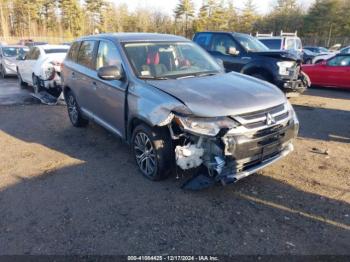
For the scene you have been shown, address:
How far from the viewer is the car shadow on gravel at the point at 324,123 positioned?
6066 millimetres

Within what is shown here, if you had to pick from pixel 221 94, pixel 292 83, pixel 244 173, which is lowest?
pixel 244 173

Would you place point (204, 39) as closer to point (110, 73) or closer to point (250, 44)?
point (250, 44)

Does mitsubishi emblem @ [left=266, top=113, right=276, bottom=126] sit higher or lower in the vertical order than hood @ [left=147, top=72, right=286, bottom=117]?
lower

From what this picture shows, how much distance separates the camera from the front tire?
3.92 metres

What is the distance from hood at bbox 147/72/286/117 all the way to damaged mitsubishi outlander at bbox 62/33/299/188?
0.04 ft

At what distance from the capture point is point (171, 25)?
58.4 meters

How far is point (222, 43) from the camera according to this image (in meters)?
9.84

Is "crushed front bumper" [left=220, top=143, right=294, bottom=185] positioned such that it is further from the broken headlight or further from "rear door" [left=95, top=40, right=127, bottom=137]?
"rear door" [left=95, top=40, right=127, bottom=137]

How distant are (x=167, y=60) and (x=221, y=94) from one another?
1.26 m

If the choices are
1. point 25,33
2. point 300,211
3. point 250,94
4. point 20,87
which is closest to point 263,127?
point 250,94

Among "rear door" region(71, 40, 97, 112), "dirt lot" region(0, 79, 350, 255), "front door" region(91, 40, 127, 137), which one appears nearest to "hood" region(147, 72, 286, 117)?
"front door" region(91, 40, 127, 137)

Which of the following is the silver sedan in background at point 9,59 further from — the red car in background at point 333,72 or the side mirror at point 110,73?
the red car in background at point 333,72

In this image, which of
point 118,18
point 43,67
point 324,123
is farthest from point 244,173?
point 118,18

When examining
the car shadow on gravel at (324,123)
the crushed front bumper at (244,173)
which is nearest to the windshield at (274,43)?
the car shadow on gravel at (324,123)
